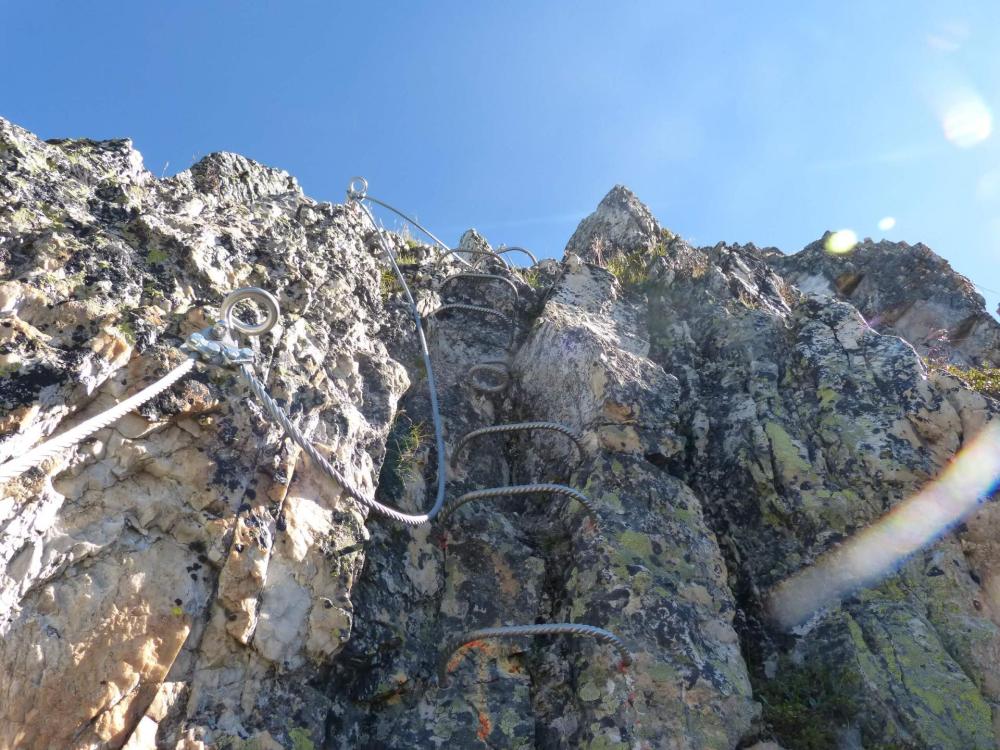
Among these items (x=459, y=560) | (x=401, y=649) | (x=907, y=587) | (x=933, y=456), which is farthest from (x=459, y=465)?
(x=933, y=456)

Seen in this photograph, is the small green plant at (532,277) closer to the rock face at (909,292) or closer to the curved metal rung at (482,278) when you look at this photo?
the curved metal rung at (482,278)

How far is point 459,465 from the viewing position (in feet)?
16.5

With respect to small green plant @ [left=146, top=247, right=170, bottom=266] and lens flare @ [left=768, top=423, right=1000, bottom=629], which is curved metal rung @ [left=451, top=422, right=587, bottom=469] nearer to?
lens flare @ [left=768, top=423, right=1000, bottom=629]

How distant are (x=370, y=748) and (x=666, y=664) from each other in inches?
64.7

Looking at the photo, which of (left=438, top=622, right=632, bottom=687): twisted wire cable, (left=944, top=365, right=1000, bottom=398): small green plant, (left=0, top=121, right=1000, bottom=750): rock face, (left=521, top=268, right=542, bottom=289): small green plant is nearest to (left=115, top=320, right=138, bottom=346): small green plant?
(left=0, top=121, right=1000, bottom=750): rock face

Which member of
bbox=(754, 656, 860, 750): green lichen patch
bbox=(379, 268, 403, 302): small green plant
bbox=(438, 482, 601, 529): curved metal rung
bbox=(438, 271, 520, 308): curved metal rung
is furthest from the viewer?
bbox=(438, 271, 520, 308): curved metal rung

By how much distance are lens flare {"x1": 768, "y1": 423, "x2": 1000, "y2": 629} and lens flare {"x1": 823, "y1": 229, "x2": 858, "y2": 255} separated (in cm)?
718

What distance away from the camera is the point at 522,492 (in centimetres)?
425

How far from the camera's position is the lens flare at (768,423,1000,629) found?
14.1 ft

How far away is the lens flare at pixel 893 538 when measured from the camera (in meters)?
4.30

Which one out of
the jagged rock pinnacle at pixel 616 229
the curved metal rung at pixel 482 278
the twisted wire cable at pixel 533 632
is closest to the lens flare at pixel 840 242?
the jagged rock pinnacle at pixel 616 229

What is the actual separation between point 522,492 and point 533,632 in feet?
3.22

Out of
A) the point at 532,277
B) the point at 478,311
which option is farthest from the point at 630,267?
the point at 478,311

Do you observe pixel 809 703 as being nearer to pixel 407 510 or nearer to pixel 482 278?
pixel 407 510
